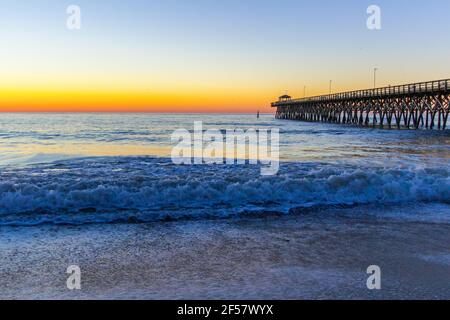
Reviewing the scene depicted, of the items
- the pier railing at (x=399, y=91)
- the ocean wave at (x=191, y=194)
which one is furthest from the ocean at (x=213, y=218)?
the pier railing at (x=399, y=91)

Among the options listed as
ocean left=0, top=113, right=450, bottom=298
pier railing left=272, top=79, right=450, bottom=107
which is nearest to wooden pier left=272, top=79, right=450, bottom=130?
pier railing left=272, top=79, right=450, bottom=107

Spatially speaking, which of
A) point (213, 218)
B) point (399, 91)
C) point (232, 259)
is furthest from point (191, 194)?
point (399, 91)

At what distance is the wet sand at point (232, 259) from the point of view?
3.89 m

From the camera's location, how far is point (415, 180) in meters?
9.16

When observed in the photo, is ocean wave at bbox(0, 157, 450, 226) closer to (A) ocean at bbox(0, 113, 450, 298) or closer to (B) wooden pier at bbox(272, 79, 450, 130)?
(A) ocean at bbox(0, 113, 450, 298)

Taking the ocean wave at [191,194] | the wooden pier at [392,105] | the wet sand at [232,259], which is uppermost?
the wooden pier at [392,105]

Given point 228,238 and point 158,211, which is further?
point 158,211

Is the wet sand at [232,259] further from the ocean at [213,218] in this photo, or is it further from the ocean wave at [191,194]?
the ocean wave at [191,194]

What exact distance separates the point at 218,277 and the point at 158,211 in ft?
10.9

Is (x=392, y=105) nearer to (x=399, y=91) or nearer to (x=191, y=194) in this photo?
(x=399, y=91)

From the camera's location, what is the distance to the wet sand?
3.89 m

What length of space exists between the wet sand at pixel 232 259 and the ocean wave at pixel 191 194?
755mm

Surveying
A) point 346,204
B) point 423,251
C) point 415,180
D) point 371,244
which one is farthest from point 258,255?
point 415,180

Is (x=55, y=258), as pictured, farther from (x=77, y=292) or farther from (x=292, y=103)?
(x=292, y=103)
